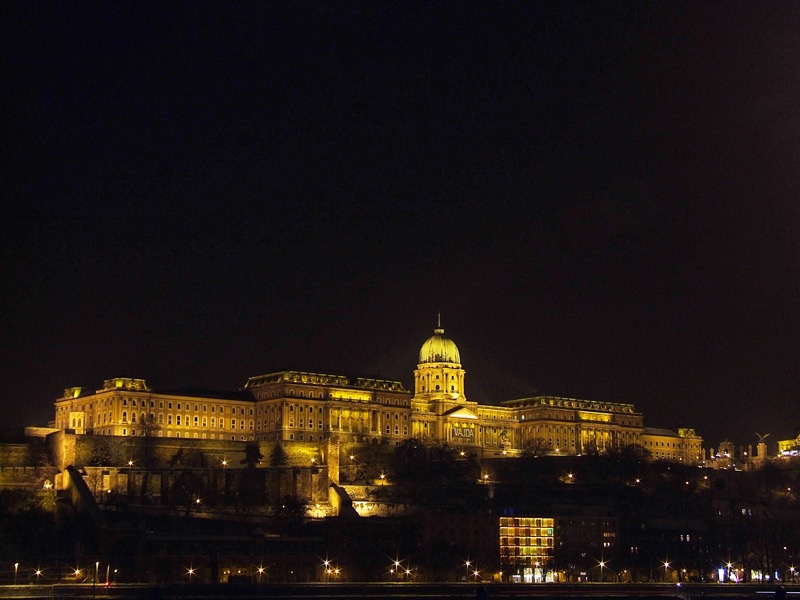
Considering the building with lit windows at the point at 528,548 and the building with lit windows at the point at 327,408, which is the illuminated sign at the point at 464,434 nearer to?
the building with lit windows at the point at 327,408

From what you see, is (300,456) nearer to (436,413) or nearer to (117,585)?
(436,413)

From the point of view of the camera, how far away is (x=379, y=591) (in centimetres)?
9844

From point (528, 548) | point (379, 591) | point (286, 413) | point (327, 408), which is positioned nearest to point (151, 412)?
point (286, 413)

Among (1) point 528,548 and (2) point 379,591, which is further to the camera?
(1) point 528,548

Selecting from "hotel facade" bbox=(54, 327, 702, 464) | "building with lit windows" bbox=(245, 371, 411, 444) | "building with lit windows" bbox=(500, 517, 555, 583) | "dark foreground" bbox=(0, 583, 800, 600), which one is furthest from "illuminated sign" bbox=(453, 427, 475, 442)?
"dark foreground" bbox=(0, 583, 800, 600)

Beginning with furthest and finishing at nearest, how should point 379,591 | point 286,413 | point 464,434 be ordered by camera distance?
point 464,434 → point 286,413 → point 379,591

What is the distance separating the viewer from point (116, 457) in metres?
139

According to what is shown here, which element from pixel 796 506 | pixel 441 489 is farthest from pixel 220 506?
pixel 796 506

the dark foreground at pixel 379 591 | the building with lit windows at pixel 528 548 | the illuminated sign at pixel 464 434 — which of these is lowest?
the dark foreground at pixel 379 591

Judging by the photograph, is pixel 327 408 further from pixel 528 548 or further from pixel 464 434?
pixel 528 548

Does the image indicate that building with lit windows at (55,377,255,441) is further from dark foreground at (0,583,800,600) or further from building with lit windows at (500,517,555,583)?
dark foreground at (0,583,800,600)

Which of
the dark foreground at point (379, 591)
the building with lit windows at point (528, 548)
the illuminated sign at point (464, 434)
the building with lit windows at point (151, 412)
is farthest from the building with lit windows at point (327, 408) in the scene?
the dark foreground at point (379, 591)

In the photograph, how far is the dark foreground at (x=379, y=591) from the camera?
9244cm

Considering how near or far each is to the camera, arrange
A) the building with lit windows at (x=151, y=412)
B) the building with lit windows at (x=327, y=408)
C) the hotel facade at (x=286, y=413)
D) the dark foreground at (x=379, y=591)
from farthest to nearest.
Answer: the building with lit windows at (x=327, y=408) → the hotel facade at (x=286, y=413) → the building with lit windows at (x=151, y=412) → the dark foreground at (x=379, y=591)
